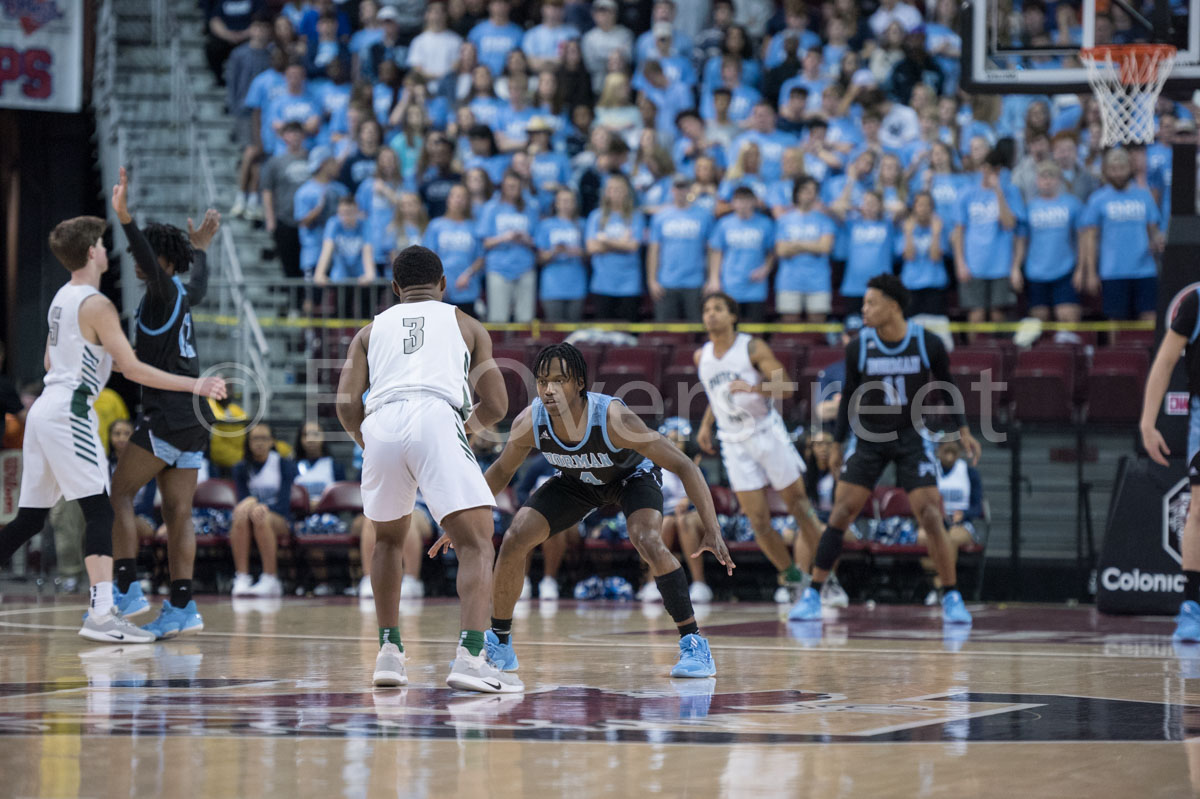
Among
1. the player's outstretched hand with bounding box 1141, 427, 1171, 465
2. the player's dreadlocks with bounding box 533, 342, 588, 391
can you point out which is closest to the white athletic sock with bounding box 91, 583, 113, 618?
the player's dreadlocks with bounding box 533, 342, 588, 391

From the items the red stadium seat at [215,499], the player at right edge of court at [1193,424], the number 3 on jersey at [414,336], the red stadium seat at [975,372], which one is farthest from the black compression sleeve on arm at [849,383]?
the red stadium seat at [215,499]

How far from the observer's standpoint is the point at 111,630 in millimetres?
8859

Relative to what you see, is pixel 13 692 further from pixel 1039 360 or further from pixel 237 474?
pixel 1039 360

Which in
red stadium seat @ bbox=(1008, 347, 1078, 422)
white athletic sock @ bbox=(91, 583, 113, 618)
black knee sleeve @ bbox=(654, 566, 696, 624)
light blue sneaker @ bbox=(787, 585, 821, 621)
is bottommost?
light blue sneaker @ bbox=(787, 585, 821, 621)

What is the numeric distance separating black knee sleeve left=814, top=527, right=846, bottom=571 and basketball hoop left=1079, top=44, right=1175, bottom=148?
345cm

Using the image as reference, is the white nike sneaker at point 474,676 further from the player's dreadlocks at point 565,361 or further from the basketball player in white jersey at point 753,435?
the basketball player in white jersey at point 753,435

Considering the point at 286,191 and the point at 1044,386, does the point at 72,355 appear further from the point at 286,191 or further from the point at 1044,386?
the point at 286,191

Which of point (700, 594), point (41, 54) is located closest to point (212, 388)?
point (700, 594)

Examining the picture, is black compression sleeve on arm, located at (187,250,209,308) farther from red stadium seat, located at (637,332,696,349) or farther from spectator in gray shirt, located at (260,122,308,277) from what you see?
spectator in gray shirt, located at (260,122,308,277)

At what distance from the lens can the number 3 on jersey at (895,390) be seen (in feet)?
35.4

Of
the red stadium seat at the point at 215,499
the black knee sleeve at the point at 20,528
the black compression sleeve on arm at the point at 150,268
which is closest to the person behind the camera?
the black compression sleeve on arm at the point at 150,268

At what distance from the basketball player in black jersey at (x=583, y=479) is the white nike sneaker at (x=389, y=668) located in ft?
1.54

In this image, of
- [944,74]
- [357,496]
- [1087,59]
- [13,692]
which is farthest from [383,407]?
[944,74]

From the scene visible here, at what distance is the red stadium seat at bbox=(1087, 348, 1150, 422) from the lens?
13.6m
